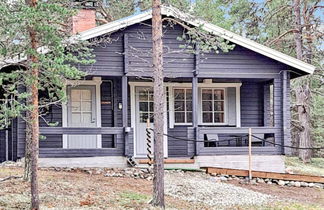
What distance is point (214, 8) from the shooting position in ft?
66.7

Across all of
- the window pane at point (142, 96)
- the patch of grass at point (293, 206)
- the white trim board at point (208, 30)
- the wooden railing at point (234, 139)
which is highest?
the white trim board at point (208, 30)

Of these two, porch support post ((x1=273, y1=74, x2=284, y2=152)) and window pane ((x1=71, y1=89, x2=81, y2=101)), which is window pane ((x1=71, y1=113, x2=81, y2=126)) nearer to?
window pane ((x1=71, y1=89, x2=81, y2=101))

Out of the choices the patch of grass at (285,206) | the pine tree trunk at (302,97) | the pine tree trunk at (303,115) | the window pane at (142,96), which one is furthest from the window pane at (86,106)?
the pine tree trunk at (303,115)

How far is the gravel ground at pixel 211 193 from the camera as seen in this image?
818cm

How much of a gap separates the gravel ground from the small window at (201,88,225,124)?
3254 millimetres

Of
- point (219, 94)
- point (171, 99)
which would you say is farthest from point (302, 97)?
point (171, 99)

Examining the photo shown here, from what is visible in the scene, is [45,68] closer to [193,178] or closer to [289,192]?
[193,178]

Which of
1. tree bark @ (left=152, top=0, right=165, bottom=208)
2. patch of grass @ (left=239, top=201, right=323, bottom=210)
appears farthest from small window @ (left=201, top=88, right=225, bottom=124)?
tree bark @ (left=152, top=0, right=165, bottom=208)

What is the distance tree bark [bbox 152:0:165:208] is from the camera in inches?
273

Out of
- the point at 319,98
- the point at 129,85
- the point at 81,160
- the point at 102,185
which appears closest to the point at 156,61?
the point at 102,185

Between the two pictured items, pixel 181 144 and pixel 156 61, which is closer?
pixel 156 61

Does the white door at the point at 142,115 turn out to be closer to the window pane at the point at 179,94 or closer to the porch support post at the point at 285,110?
the window pane at the point at 179,94

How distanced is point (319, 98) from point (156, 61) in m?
19.4

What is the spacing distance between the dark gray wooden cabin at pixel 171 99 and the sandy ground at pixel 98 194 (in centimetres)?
164
